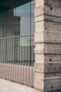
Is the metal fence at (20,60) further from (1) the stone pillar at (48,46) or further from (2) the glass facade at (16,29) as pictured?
(1) the stone pillar at (48,46)

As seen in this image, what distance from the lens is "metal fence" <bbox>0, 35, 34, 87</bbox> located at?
6.96m

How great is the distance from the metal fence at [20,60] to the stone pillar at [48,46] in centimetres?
75

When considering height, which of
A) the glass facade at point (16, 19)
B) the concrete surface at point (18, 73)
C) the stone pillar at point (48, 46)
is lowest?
the concrete surface at point (18, 73)

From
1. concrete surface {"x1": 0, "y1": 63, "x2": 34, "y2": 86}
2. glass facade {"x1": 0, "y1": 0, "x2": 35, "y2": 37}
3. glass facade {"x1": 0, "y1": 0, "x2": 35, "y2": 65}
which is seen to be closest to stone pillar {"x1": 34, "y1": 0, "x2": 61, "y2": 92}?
concrete surface {"x1": 0, "y1": 63, "x2": 34, "y2": 86}

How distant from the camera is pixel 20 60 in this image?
24.7 feet

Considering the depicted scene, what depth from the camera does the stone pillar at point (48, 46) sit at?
581cm

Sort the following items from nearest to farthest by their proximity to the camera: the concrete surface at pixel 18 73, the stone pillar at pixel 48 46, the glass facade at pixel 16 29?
the stone pillar at pixel 48 46 < the concrete surface at pixel 18 73 < the glass facade at pixel 16 29

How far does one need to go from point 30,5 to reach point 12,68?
14.3ft

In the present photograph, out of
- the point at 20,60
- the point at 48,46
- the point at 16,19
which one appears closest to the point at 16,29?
the point at 16,19

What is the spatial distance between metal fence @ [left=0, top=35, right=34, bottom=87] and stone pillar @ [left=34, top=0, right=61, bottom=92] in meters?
0.75

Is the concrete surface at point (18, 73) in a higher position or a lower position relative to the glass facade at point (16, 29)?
lower

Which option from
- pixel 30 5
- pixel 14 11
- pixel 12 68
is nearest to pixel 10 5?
pixel 14 11

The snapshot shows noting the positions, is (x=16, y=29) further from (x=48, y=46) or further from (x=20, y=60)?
(x=48, y=46)

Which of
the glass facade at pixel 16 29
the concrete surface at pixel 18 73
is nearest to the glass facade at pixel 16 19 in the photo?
the glass facade at pixel 16 29
